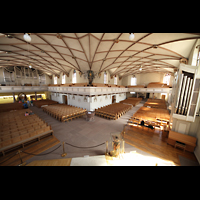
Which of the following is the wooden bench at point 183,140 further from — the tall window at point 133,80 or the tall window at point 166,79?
the tall window at point 133,80

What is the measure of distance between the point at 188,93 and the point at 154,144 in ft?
11.3

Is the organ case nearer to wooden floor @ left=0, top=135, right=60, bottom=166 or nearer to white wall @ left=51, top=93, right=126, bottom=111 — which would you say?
wooden floor @ left=0, top=135, right=60, bottom=166

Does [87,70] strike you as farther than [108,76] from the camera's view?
No

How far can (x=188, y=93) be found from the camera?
426cm

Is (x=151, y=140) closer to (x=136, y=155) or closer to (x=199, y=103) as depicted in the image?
(x=136, y=155)

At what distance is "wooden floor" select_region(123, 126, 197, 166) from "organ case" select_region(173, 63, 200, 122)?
6.18 ft

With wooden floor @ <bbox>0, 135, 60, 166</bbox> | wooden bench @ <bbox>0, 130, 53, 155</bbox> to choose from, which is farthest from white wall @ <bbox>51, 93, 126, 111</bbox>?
Answer: wooden floor @ <bbox>0, 135, 60, 166</bbox>

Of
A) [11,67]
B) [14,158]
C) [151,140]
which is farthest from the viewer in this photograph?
[11,67]

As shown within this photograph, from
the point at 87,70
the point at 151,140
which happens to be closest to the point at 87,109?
the point at 87,70

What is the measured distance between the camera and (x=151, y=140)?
529cm

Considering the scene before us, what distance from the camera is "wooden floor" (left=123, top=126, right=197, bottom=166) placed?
13.7ft
